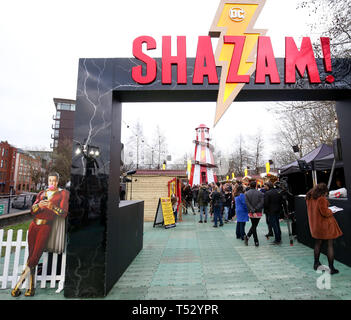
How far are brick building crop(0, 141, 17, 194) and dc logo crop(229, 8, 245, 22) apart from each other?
192 ft

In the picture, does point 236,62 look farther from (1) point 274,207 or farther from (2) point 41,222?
(1) point 274,207

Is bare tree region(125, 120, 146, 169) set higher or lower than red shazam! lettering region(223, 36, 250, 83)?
higher

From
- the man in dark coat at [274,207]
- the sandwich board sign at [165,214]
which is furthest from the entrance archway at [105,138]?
the sandwich board sign at [165,214]

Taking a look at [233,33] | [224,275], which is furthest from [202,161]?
[233,33]

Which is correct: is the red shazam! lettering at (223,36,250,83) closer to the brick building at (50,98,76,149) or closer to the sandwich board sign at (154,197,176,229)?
the sandwich board sign at (154,197,176,229)

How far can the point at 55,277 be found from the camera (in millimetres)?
3697

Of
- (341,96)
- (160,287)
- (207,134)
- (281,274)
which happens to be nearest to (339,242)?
(281,274)

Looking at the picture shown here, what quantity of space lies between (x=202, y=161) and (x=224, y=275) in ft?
91.3

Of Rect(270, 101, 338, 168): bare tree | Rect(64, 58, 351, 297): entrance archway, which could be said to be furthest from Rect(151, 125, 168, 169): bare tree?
Rect(64, 58, 351, 297): entrance archway

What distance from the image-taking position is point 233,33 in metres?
4.06

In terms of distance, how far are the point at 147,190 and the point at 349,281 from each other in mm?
Result: 9519

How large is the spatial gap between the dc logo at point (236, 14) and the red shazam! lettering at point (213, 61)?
0.45 m

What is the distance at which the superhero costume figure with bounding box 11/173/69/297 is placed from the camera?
3.54 meters
